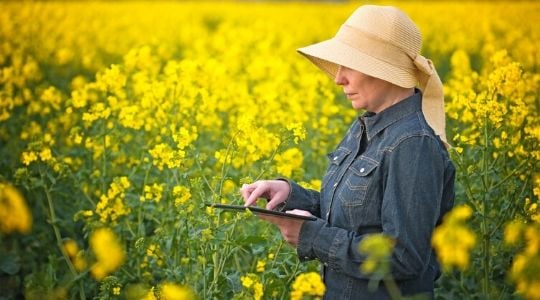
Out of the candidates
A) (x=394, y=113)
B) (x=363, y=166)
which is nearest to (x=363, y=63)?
(x=394, y=113)

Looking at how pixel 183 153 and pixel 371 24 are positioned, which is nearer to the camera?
pixel 371 24

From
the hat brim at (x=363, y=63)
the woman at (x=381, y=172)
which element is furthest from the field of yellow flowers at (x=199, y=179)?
the hat brim at (x=363, y=63)

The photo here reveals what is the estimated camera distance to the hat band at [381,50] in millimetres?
2242

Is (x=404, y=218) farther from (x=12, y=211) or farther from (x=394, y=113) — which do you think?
(x=12, y=211)

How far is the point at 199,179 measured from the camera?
8.73 ft

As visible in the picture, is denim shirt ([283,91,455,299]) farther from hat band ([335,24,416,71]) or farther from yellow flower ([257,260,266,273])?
yellow flower ([257,260,266,273])

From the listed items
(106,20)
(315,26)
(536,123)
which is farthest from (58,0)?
(536,123)

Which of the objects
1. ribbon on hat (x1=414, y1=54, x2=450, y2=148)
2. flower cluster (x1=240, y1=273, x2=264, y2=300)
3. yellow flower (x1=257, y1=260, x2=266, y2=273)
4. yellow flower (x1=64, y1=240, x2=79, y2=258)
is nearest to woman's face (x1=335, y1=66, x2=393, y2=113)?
ribbon on hat (x1=414, y1=54, x2=450, y2=148)

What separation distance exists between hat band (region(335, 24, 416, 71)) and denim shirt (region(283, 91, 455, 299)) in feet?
0.35

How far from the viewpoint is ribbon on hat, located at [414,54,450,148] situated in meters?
2.36

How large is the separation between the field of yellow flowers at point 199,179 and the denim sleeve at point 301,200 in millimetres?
224

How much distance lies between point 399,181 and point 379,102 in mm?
325

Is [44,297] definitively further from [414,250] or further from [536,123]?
[536,123]

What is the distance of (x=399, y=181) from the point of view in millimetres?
2051
